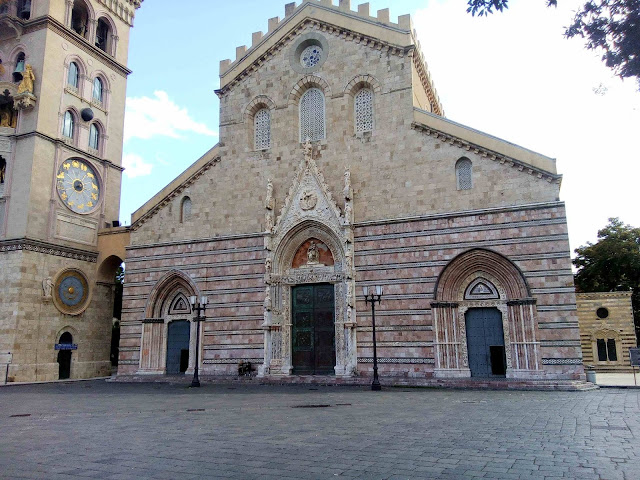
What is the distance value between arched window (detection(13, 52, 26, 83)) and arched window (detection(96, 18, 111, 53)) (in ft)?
18.0

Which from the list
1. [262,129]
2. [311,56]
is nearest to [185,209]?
[262,129]

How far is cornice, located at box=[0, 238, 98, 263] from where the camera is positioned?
29.9 meters

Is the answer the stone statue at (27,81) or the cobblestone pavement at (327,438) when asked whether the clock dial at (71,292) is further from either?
the cobblestone pavement at (327,438)

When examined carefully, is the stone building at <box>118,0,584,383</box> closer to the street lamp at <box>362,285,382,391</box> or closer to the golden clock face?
the street lamp at <box>362,285,382,391</box>

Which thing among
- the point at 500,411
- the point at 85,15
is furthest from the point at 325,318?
the point at 85,15

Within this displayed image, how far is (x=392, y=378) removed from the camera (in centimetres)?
2378

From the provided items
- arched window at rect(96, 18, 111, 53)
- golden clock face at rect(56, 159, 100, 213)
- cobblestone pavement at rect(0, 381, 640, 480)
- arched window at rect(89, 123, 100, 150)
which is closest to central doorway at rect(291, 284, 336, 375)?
cobblestone pavement at rect(0, 381, 640, 480)

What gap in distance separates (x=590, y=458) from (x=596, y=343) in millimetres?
32335

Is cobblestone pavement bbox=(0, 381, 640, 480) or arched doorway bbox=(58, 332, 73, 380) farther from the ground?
arched doorway bbox=(58, 332, 73, 380)

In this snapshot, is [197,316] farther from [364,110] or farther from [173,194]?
[364,110]

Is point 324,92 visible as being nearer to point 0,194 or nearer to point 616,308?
point 0,194

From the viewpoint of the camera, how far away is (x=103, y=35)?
38.1 metres

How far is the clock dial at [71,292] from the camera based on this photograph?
31.6 m

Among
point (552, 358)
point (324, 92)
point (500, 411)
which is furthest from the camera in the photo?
point (324, 92)
